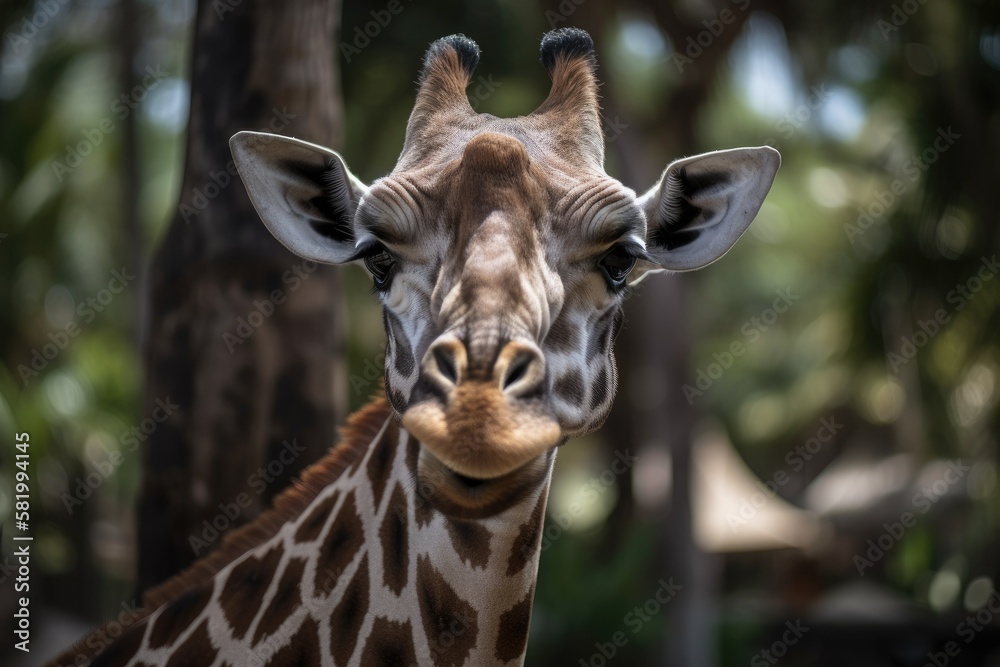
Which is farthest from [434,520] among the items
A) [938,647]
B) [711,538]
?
[711,538]

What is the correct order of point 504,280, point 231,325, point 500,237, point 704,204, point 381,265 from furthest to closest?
point 231,325
point 704,204
point 381,265
point 500,237
point 504,280

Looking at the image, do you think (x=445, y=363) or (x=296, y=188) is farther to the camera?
(x=296, y=188)

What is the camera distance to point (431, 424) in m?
2.92

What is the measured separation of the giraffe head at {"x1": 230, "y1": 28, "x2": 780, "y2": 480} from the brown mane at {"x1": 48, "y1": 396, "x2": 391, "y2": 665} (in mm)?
699

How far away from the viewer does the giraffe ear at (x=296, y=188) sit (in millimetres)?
4141

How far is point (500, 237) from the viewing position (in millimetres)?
3404

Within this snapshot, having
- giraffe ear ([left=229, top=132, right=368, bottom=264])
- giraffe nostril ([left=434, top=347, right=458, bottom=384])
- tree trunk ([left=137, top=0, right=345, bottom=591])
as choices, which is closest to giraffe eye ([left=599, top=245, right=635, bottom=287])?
giraffe nostril ([left=434, top=347, right=458, bottom=384])

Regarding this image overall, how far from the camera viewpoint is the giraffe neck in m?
3.68

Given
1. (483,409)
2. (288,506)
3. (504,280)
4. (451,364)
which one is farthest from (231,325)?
(483,409)

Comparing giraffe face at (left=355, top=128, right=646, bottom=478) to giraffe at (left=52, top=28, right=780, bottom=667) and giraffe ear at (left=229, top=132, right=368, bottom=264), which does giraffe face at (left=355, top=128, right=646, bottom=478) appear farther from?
giraffe ear at (left=229, top=132, right=368, bottom=264)

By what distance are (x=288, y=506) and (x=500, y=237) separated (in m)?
1.81

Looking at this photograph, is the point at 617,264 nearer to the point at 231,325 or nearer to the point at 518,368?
the point at 518,368

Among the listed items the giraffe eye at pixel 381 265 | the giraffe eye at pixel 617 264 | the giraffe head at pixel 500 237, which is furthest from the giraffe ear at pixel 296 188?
the giraffe eye at pixel 617 264

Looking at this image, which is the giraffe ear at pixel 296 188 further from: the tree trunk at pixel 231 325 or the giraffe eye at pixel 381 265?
the tree trunk at pixel 231 325
